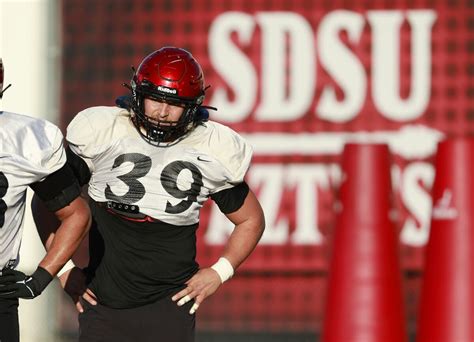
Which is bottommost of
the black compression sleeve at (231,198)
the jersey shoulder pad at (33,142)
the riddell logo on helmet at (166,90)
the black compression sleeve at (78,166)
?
the black compression sleeve at (231,198)

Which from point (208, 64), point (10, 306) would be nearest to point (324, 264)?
→ point (208, 64)

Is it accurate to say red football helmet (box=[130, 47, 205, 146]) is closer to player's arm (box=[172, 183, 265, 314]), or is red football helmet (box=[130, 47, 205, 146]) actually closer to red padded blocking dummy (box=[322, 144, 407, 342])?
player's arm (box=[172, 183, 265, 314])

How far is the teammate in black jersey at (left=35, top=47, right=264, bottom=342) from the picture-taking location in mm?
5258

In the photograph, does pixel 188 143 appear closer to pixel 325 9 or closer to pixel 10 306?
pixel 10 306

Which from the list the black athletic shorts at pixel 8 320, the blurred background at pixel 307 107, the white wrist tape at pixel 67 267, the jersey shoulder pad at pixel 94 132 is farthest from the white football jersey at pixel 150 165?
the blurred background at pixel 307 107

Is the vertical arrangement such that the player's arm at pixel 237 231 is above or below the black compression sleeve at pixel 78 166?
below

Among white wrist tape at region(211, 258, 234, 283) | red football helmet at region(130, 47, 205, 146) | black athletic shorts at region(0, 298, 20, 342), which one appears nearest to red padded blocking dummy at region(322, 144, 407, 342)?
white wrist tape at region(211, 258, 234, 283)

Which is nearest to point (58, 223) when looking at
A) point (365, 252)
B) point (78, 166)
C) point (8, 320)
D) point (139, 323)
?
point (78, 166)

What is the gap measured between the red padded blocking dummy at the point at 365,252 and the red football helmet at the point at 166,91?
185 cm

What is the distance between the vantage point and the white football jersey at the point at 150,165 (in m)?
5.26

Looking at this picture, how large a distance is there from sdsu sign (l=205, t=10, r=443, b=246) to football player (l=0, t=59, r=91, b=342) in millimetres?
3720

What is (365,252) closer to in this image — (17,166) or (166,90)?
(166,90)

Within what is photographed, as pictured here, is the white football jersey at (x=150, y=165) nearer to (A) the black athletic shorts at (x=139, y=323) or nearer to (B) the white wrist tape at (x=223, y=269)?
(B) the white wrist tape at (x=223, y=269)

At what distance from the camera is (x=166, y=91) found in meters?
5.23
